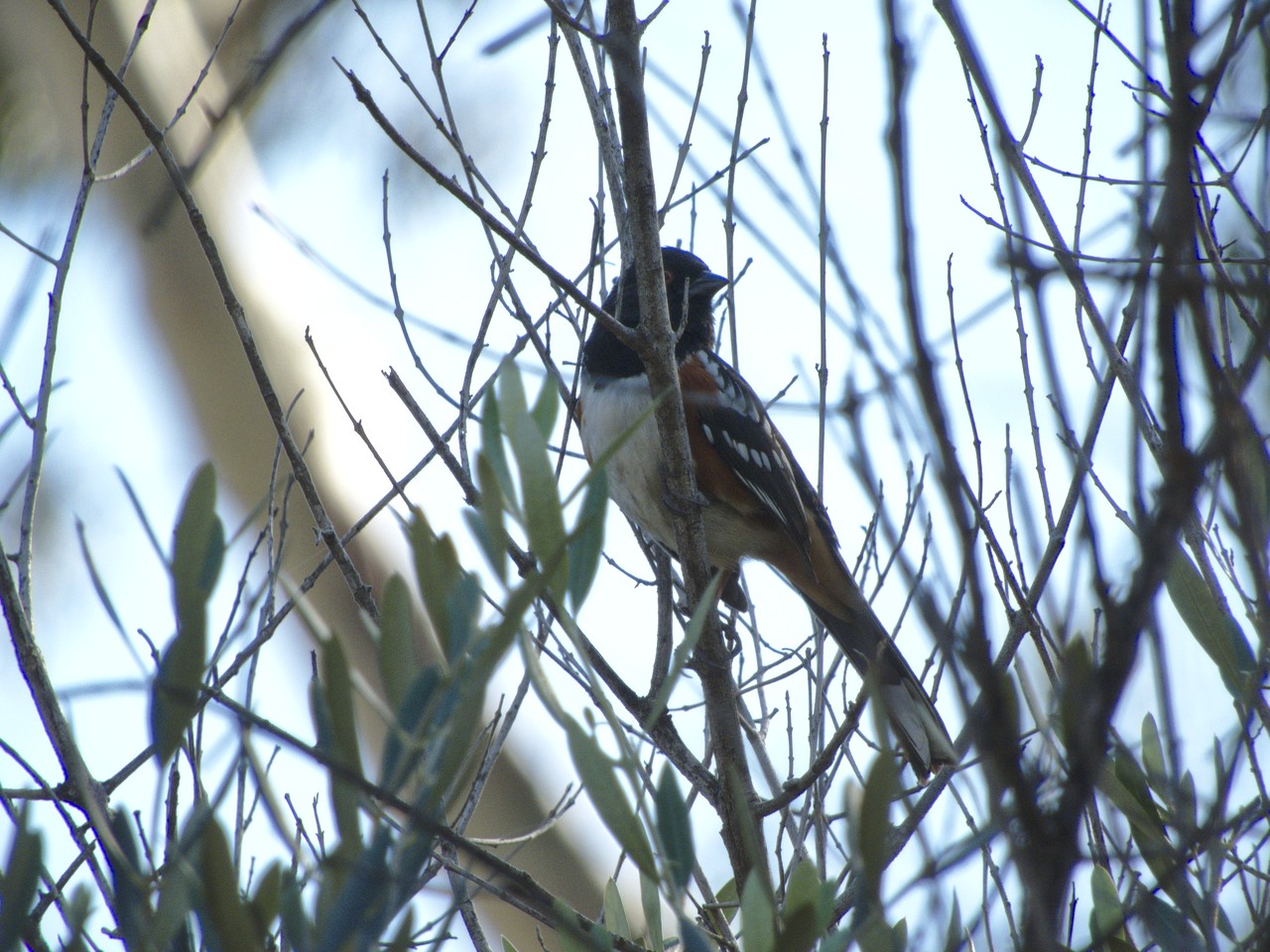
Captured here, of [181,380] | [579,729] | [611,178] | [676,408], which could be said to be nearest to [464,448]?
[676,408]

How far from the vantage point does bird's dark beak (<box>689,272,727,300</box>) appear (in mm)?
3533

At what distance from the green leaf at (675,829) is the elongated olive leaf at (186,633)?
392 mm

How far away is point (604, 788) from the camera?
1.00 metres

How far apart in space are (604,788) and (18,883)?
45 centimetres

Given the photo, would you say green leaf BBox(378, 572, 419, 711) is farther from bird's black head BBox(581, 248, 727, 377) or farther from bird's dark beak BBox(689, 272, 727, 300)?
bird's dark beak BBox(689, 272, 727, 300)

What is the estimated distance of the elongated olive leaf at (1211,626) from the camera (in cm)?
169

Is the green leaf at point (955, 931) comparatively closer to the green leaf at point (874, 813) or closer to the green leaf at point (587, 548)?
the green leaf at point (874, 813)

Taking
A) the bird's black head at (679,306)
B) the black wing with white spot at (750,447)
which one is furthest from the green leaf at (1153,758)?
the bird's black head at (679,306)

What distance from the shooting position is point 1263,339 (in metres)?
0.78

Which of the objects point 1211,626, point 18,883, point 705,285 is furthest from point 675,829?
point 705,285

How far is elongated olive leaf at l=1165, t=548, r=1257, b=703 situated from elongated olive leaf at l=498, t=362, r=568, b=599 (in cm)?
104

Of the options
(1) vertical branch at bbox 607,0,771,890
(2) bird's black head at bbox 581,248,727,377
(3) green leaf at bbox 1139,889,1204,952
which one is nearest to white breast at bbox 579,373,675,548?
(2) bird's black head at bbox 581,248,727,377

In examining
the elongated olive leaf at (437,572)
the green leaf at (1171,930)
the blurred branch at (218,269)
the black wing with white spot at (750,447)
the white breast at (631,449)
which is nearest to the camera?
the elongated olive leaf at (437,572)

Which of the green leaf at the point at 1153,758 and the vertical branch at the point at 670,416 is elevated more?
the vertical branch at the point at 670,416
